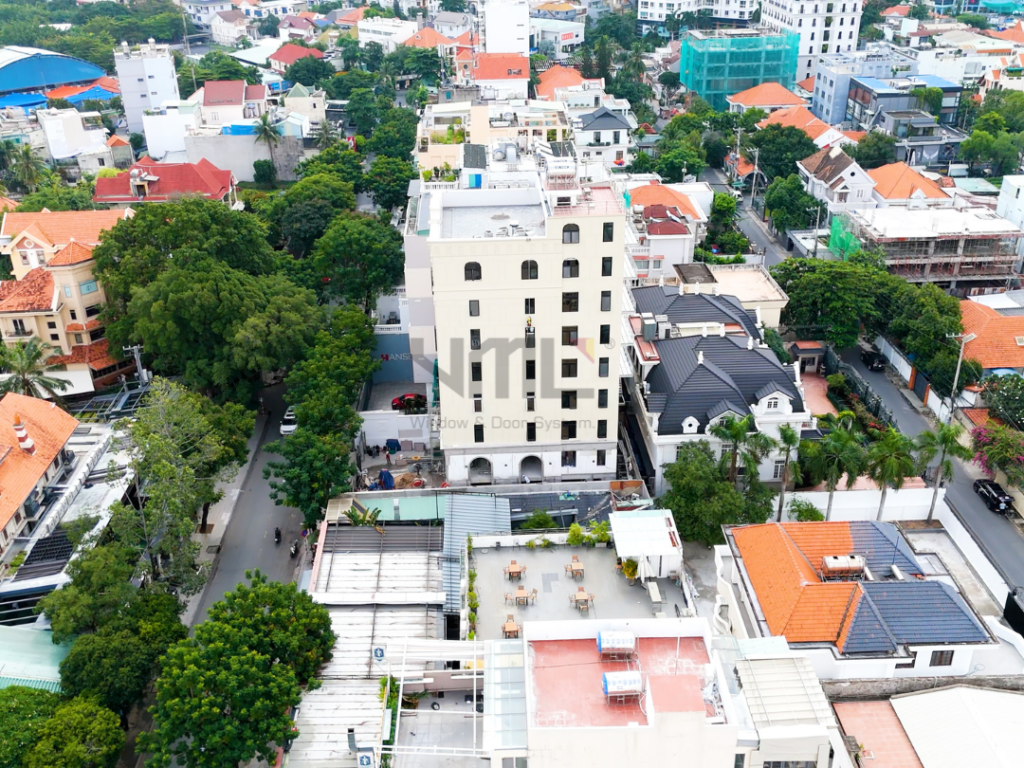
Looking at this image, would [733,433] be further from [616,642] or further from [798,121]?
[798,121]

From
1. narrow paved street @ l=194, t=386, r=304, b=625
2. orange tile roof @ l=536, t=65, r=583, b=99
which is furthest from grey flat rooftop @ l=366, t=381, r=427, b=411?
orange tile roof @ l=536, t=65, r=583, b=99

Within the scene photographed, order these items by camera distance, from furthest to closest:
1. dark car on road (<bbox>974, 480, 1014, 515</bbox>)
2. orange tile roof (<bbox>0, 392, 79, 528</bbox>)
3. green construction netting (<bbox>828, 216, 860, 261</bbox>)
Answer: green construction netting (<bbox>828, 216, 860, 261</bbox>), dark car on road (<bbox>974, 480, 1014, 515</bbox>), orange tile roof (<bbox>0, 392, 79, 528</bbox>)

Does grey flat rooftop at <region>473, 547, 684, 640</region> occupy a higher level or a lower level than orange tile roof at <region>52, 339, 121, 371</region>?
higher

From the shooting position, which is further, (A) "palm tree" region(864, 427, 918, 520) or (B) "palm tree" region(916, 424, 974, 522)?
(B) "palm tree" region(916, 424, 974, 522)

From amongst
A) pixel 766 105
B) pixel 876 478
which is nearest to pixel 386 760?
pixel 876 478

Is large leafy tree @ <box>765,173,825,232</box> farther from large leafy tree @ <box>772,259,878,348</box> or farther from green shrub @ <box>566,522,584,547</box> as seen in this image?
green shrub @ <box>566,522,584,547</box>
